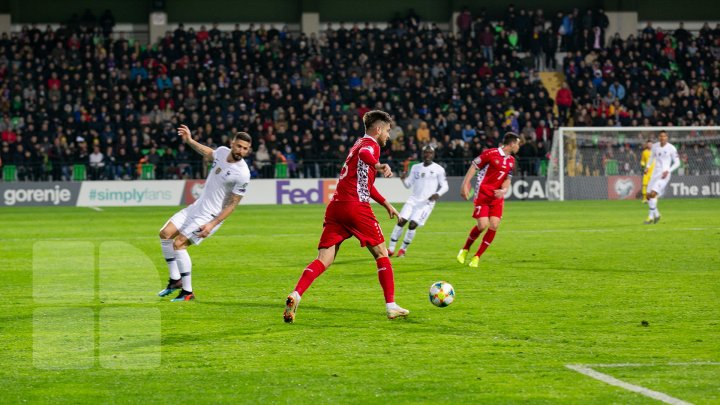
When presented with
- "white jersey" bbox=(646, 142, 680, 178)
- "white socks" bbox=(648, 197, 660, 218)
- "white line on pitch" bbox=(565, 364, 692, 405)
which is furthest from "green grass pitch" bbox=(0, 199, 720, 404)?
"white jersey" bbox=(646, 142, 680, 178)

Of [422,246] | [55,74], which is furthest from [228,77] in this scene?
[422,246]

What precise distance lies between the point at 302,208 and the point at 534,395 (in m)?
27.6

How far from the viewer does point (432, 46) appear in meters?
44.2

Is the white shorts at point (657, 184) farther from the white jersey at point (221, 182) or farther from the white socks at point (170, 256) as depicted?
the white socks at point (170, 256)

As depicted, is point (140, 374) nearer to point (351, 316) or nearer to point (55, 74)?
point (351, 316)

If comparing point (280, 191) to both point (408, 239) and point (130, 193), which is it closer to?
point (130, 193)

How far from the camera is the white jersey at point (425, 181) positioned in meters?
19.1

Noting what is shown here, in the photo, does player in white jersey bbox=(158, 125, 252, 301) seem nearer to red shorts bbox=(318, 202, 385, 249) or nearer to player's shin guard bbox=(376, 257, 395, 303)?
red shorts bbox=(318, 202, 385, 249)

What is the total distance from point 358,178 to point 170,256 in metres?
Result: 3.19

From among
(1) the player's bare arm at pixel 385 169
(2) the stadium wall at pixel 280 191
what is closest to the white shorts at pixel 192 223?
(1) the player's bare arm at pixel 385 169

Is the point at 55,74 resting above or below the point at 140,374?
above

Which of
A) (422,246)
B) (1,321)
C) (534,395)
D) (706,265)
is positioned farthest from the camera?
(422,246)

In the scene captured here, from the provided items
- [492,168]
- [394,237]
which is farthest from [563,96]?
[492,168]

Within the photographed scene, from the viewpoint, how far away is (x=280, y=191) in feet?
122
